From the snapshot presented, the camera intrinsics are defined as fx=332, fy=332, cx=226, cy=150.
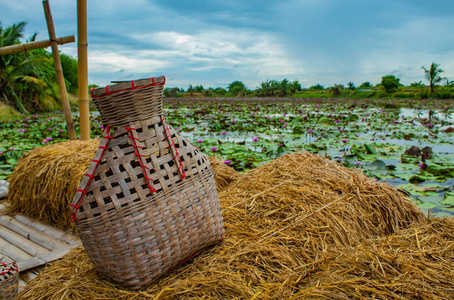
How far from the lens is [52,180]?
2.64 meters

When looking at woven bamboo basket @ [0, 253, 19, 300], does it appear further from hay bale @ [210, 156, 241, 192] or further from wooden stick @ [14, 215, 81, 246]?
hay bale @ [210, 156, 241, 192]

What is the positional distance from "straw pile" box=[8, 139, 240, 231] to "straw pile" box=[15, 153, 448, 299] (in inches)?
33.7

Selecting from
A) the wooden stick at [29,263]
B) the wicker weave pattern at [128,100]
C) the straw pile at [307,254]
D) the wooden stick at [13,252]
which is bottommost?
the wooden stick at [13,252]

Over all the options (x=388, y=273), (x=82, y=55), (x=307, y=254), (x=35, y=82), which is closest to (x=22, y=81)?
(x=35, y=82)

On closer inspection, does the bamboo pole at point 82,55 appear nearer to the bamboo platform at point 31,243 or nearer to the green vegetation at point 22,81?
the bamboo platform at point 31,243

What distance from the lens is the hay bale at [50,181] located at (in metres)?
2.55

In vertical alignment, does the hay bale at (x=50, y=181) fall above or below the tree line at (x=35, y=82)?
below

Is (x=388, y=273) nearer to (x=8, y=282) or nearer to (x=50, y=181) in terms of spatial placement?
(x=8, y=282)

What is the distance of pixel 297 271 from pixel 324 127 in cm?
609

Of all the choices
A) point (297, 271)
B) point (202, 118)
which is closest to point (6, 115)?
point (202, 118)

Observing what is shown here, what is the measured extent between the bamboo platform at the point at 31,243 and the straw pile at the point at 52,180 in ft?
0.28

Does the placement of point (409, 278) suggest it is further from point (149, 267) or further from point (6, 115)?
point (6, 115)

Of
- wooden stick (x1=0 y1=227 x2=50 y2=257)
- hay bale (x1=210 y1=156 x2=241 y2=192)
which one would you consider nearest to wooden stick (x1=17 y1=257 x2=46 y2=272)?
wooden stick (x1=0 y1=227 x2=50 y2=257)

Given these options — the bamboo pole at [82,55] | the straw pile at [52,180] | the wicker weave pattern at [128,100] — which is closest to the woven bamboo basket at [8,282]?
the straw pile at [52,180]
